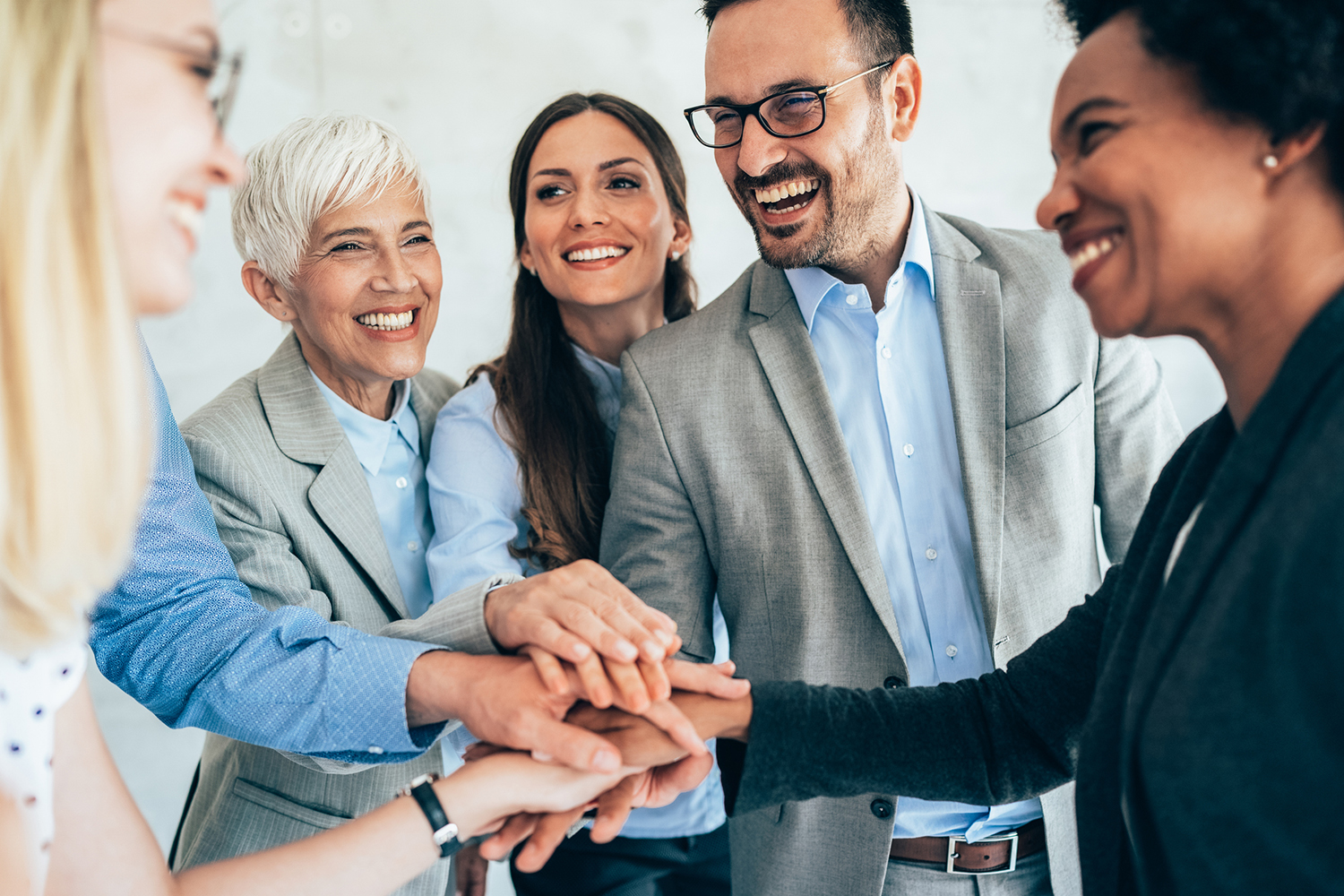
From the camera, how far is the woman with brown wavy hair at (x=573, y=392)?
2.04m

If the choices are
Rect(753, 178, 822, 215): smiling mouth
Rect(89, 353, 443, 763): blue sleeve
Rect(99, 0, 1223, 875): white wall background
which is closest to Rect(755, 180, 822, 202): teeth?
Rect(753, 178, 822, 215): smiling mouth

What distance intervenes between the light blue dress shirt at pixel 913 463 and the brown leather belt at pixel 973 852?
0.05 feet

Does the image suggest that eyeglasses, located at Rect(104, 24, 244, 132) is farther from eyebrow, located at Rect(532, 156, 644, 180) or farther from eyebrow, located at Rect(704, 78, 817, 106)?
eyebrow, located at Rect(532, 156, 644, 180)

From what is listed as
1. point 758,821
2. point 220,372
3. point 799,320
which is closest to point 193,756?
point 220,372

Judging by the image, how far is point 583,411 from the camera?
7.41 feet

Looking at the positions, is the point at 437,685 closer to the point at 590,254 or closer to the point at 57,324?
the point at 57,324

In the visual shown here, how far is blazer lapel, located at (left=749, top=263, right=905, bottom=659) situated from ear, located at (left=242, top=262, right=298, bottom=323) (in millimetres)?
1035

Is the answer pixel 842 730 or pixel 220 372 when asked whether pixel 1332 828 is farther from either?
pixel 220 372

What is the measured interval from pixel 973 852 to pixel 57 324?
61.7 inches

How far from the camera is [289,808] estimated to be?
6.09 ft

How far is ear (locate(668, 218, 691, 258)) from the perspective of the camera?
2.49 metres

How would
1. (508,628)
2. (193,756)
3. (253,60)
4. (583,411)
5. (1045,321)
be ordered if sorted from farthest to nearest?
(193,756)
(253,60)
(583,411)
(1045,321)
(508,628)

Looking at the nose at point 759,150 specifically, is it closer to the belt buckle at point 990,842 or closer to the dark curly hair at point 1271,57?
the dark curly hair at point 1271,57

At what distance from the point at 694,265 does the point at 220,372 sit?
199cm
